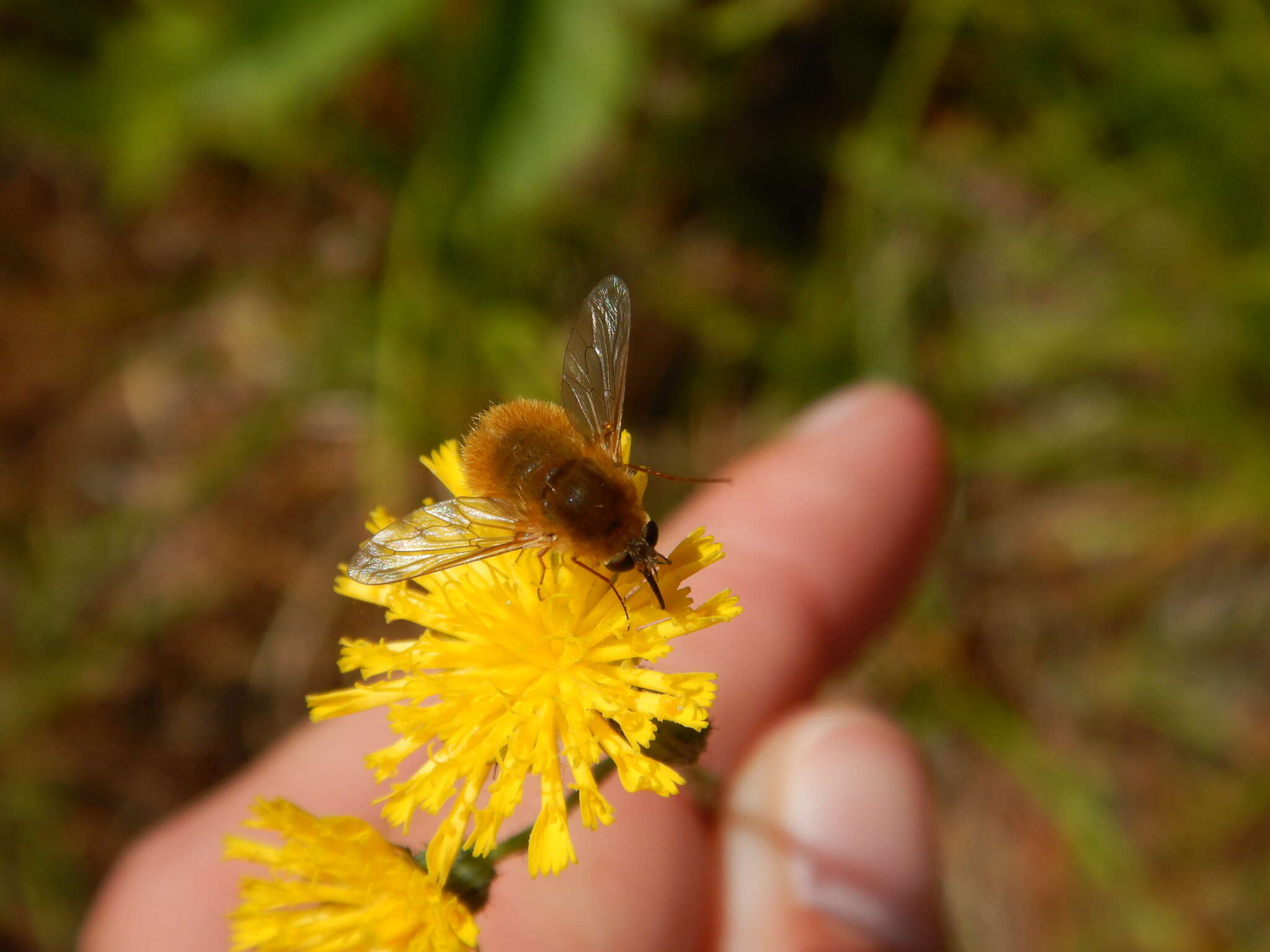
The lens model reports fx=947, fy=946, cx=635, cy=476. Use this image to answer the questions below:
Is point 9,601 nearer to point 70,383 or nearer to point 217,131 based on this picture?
point 70,383

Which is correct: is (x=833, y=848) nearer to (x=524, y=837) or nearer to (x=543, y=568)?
(x=524, y=837)

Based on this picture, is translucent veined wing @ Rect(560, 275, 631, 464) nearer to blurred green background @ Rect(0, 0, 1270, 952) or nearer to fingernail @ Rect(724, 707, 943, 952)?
fingernail @ Rect(724, 707, 943, 952)

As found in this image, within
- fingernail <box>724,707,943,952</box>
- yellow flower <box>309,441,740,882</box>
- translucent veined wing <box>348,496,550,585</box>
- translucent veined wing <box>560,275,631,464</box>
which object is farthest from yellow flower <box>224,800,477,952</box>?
fingernail <box>724,707,943,952</box>

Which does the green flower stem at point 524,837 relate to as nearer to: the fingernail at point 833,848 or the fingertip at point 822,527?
the fingernail at point 833,848

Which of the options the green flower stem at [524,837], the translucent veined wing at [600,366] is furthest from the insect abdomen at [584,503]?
the green flower stem at [524,837]

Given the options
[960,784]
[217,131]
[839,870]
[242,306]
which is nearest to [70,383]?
[242,306]

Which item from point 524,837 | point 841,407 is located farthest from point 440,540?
point 841,407
